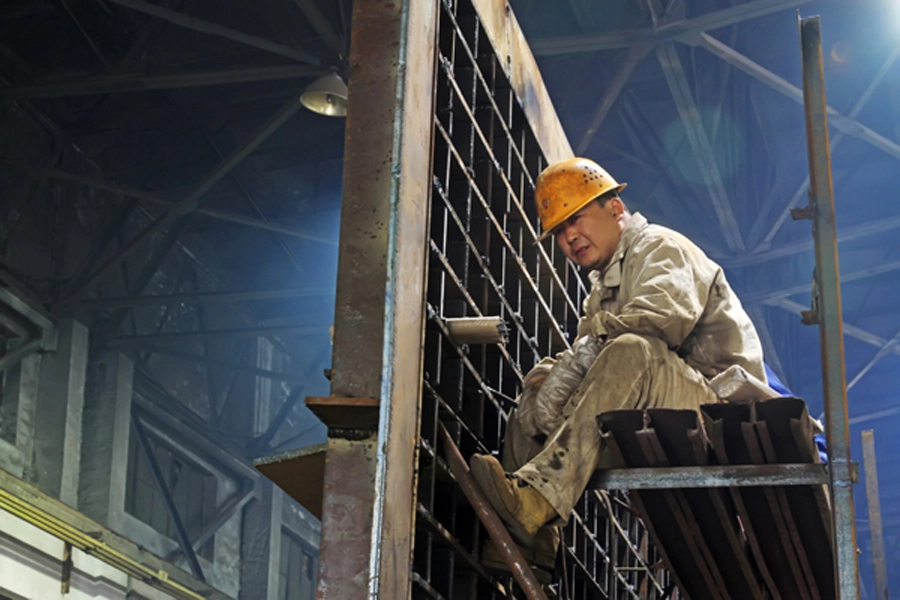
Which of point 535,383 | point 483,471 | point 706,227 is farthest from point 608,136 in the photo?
point 483,471

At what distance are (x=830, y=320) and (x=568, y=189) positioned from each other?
59.7 inches

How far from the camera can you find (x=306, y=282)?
19.9 metres

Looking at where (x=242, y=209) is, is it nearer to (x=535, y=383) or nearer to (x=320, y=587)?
(x=535, y=383)

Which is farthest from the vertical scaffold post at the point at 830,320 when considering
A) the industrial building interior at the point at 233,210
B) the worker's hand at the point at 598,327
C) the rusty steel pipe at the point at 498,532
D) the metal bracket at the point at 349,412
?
the industrial building interior at the point at 233,210

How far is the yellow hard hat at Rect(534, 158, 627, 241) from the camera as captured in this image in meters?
6.30

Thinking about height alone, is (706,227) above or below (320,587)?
above

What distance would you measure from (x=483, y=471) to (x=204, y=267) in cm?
1428

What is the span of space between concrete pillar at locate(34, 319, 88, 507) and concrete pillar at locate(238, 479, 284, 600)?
4.36m

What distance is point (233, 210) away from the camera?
59.4 ft

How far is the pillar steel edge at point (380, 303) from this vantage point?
4812mm

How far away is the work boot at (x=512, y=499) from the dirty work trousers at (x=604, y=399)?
44mm

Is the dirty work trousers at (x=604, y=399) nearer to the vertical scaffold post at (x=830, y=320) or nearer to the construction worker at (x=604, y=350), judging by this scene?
the construction worker at (x=604, y=350)

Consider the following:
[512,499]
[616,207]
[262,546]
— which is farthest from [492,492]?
[262,546]

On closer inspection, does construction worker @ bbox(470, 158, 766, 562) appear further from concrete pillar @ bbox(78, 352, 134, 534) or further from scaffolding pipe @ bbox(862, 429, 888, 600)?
concrete pillar @ bbox(78, 352, 134, 534)
